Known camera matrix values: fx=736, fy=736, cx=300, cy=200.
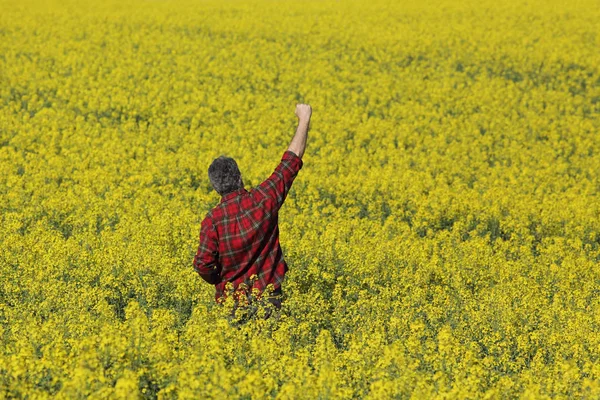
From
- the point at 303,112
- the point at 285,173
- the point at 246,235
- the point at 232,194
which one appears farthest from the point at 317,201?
the point at 232,194

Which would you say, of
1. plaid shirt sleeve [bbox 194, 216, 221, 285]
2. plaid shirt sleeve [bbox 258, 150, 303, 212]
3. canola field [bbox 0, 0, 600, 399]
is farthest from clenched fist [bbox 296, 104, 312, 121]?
canola field [bbox 0, 0, 600, 399]

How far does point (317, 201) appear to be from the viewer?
13.0m

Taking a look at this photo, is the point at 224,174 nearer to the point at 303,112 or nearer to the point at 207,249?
the point at 207,249

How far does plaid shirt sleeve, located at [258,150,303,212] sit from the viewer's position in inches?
218

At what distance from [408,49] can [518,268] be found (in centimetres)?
1903

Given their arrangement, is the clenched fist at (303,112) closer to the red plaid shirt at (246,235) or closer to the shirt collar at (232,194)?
the red plaid shirt at (246,235)

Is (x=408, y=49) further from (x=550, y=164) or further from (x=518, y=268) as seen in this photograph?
(x=518, y=268)

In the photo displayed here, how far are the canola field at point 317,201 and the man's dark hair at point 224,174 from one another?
3.22 feet

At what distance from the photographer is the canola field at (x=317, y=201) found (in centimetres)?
532

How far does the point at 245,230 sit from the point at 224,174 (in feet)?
1.67

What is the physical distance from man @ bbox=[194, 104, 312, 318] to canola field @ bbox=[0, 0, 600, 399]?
404 mm

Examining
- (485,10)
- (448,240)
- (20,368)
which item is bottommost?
(448,240)

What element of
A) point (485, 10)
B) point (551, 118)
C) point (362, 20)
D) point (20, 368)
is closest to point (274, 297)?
point (20, 368)

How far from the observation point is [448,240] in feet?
35.6
